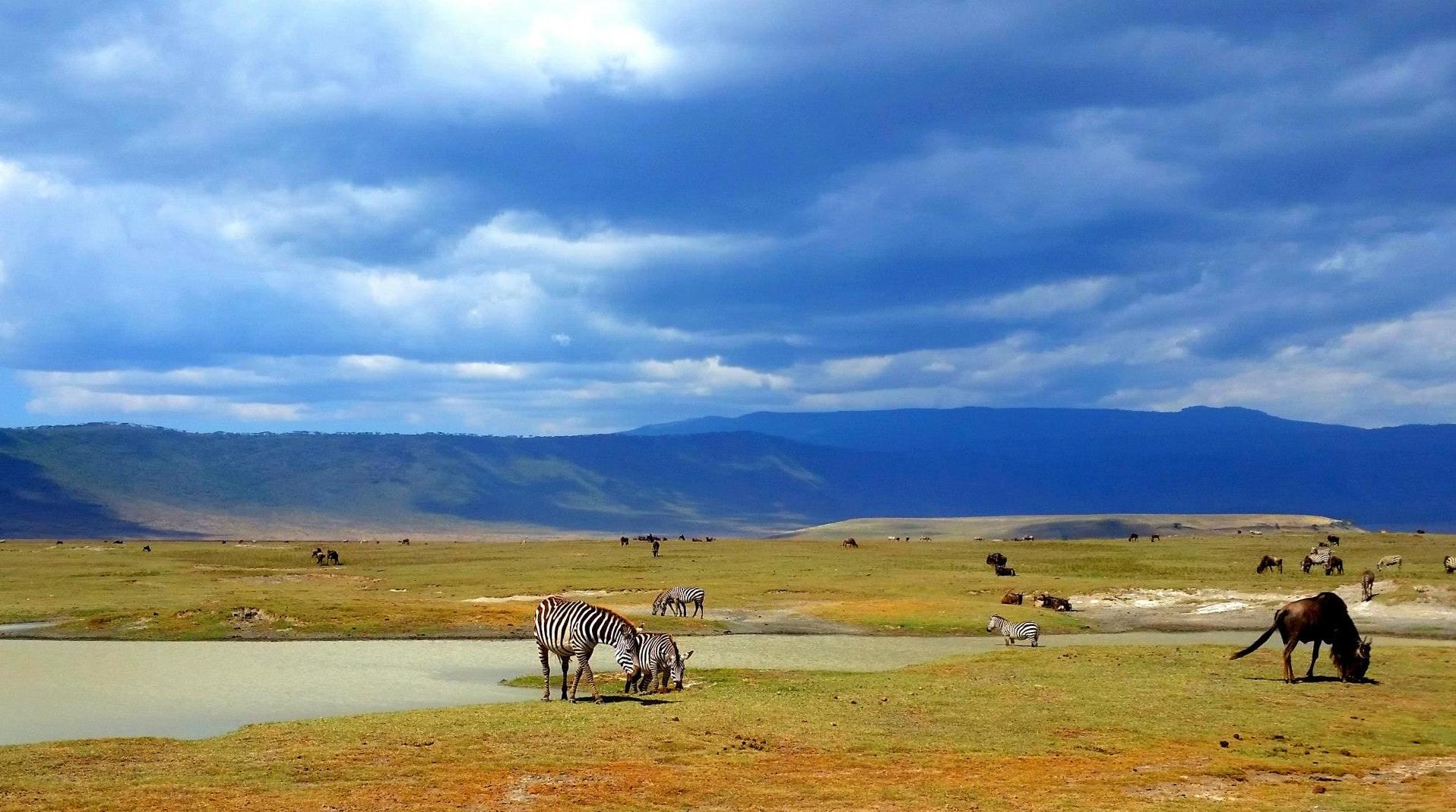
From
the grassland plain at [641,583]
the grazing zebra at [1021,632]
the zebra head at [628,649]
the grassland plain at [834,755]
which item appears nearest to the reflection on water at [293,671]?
the grazing zebra at [1021,632]

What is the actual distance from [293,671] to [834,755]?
20510mm

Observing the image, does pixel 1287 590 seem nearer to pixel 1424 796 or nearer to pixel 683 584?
pixel 683 584

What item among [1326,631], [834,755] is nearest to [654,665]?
[834,755]

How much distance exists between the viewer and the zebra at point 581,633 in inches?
1035

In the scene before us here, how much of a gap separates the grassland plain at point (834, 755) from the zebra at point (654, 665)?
85 cm

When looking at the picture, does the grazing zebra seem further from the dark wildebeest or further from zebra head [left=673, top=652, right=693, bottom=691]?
zebra head [left=673, top=652, right=693, bottom=691]

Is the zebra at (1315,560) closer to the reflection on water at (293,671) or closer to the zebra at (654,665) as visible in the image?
the reflection on water at (293,671)

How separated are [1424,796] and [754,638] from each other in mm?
29907

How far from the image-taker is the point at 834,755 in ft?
65.3

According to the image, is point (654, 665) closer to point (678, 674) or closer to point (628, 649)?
point (628, 649)

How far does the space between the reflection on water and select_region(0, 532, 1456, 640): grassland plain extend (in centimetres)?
262

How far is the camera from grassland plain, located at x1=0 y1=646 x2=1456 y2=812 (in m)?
16.6

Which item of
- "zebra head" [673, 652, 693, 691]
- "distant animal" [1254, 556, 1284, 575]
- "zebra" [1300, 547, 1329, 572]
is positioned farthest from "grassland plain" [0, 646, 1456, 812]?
"distant animal" [1254, 556, 1284, 575]

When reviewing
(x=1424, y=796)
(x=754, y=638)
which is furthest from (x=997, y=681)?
(x=754, y=638)
